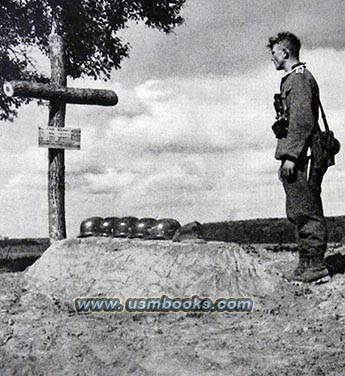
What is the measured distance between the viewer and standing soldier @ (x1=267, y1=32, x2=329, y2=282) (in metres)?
5.79

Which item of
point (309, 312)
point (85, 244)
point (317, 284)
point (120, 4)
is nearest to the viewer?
point (309, 312)

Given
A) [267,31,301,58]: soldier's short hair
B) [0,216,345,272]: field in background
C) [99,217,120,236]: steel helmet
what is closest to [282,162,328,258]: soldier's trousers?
[267,31,301,58]: soldier's short hair

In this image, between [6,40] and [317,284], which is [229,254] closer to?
[317,284]

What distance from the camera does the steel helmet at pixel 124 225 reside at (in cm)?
1015

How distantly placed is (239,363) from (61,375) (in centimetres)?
140

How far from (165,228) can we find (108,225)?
1.70 m

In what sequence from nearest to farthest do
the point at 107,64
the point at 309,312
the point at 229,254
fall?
the point at 309,312
the point at 229,254
the point at 107,64

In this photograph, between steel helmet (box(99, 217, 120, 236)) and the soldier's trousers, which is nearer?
the soldier's trousers

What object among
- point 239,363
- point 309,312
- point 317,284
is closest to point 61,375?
point 239,363

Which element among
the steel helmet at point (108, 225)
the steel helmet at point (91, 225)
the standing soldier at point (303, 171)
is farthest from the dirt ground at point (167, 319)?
the steel helmet at point (91, 225)

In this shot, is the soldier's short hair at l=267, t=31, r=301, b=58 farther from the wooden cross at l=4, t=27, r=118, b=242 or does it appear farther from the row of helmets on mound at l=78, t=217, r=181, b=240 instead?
the wooden cross at l=4, t=27, r=118, b=242

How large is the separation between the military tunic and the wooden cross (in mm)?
4488

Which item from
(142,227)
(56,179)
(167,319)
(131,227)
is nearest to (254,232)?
(131,227)

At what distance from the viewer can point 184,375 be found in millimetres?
4098
